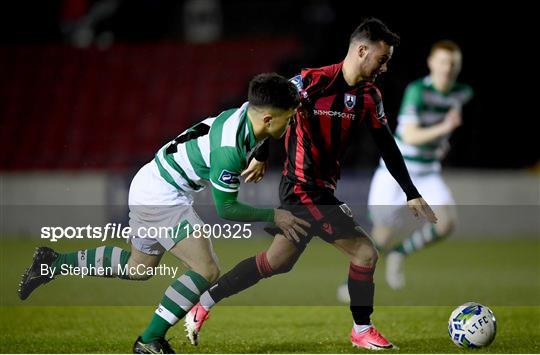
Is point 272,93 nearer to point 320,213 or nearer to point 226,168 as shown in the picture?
point 226,168

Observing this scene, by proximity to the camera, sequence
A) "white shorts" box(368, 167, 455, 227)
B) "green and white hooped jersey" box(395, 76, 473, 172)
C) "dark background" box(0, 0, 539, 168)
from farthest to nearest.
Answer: "dark background" box(0, 0, 539, 168)
"green and white hooped jersey" box(395, 76, 473, 172)
"white shorts" box(368, 167, 455, 227)

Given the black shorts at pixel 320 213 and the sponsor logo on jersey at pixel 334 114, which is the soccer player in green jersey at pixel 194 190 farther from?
the sponsor logo on jersey at pixel 334 114

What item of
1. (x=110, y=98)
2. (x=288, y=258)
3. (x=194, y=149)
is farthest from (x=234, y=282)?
(x=110, y=98)

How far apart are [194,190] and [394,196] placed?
137 inches

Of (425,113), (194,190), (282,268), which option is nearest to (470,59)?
(425,113)

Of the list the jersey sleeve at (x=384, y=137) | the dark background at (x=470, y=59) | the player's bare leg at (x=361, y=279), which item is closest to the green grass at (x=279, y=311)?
the player's bare leg at (x=361, y=279)

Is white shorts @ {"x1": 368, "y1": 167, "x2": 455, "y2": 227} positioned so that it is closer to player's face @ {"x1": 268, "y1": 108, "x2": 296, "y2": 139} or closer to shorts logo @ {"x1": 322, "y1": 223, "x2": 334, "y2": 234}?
shorts logo @ {"x1": 322, "y1": 223, "x2": 334, "y2": 234}

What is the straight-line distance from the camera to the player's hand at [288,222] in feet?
17.4

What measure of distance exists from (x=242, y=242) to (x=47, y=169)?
29.7ft

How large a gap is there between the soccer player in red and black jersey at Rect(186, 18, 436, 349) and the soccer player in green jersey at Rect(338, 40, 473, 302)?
2.53m

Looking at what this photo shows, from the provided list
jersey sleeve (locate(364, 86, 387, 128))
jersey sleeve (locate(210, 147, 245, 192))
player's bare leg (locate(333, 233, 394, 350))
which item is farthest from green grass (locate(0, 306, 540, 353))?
jersey sleeve (locate(364, 86, 387, 128))

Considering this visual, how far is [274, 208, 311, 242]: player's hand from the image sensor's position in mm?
5316

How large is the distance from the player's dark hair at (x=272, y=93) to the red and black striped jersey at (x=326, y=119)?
0.59 metres

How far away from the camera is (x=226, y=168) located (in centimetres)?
512
